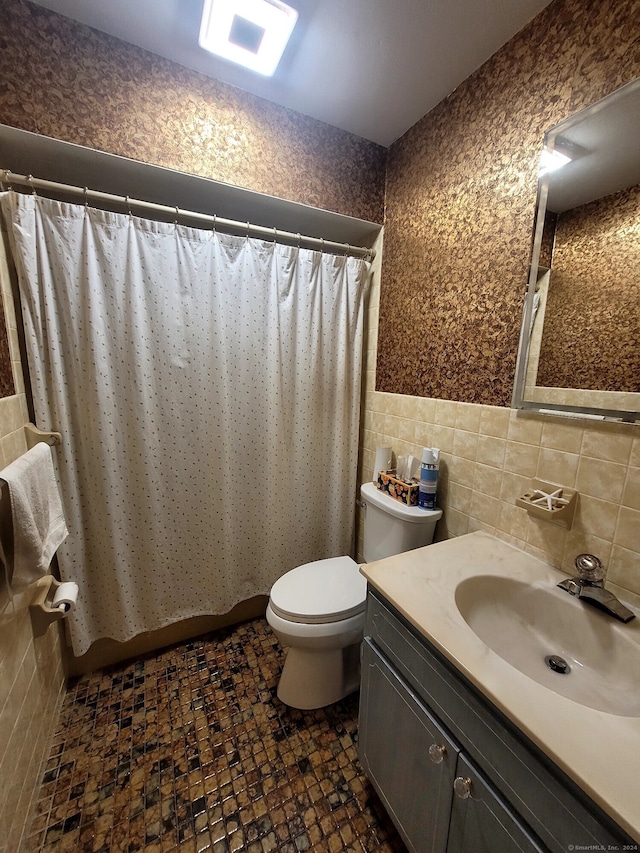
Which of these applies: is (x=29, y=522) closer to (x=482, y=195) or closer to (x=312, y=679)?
(x=312, y=679)

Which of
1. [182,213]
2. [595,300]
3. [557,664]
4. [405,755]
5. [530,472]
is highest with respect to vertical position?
[182,213]

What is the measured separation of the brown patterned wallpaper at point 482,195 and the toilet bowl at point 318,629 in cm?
91

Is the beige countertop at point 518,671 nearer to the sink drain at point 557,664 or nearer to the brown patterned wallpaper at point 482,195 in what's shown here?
the sink drain at point 557,664

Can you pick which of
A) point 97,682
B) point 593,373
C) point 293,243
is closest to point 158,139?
point 293,243

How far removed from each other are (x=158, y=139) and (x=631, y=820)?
79.6 inches

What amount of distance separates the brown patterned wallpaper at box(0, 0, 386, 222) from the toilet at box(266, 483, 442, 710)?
4.78ft

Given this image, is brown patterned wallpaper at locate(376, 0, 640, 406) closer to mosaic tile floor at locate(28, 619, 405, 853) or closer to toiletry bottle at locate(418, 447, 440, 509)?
toiletry bottle at locate(418, 447, 440, 509)

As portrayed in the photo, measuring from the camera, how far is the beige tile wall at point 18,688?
2.79ft

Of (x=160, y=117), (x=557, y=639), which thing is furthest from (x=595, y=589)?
(x=160, y=117)

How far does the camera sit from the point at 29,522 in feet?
2.52

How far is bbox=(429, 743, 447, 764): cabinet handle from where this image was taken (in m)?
0.70

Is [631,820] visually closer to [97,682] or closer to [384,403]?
[384,403]

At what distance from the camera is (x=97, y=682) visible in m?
1.43

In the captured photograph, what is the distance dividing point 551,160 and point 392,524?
1.33 m
